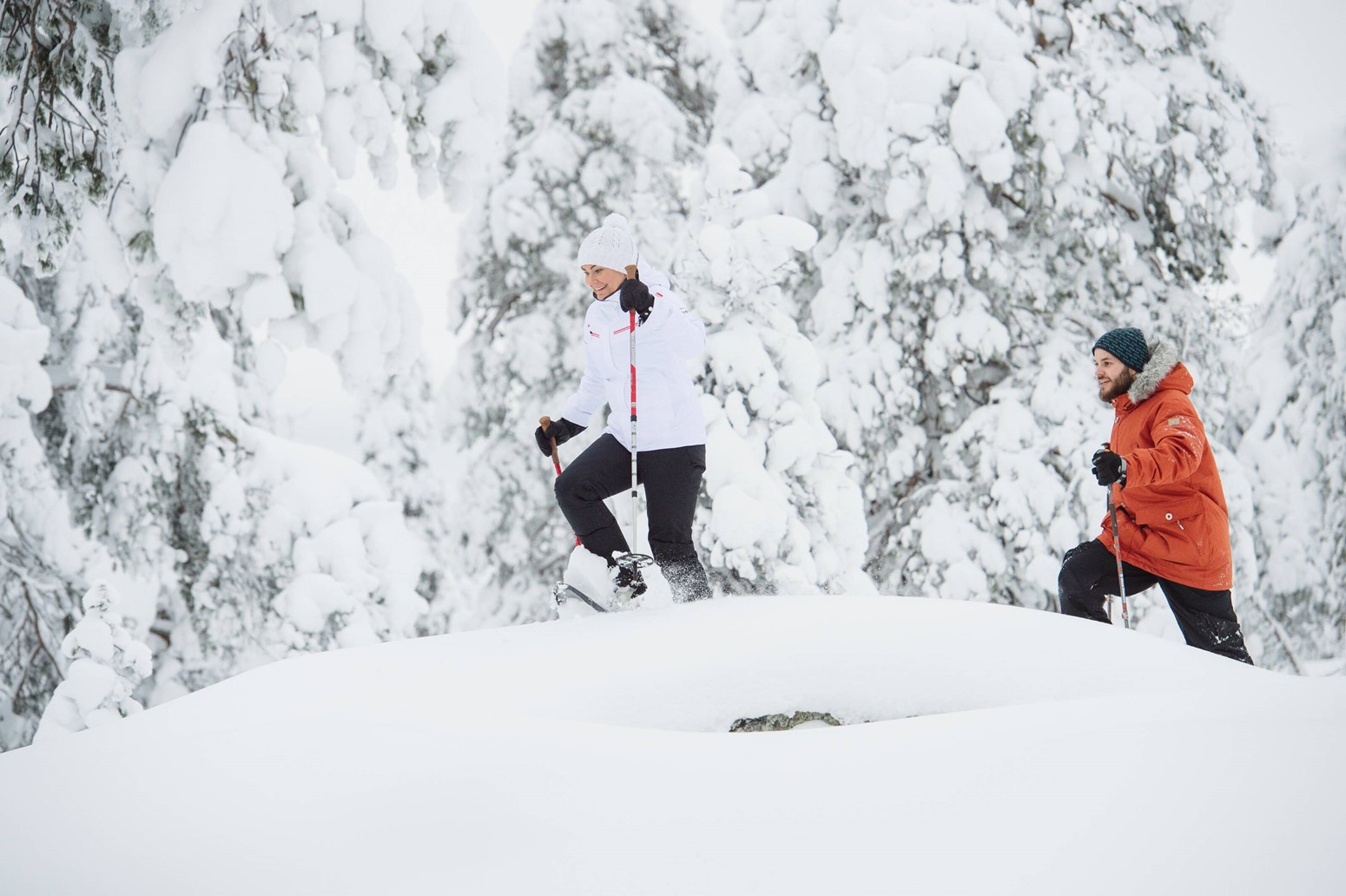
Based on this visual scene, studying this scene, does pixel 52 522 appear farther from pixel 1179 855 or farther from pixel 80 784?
pixel 1179 855

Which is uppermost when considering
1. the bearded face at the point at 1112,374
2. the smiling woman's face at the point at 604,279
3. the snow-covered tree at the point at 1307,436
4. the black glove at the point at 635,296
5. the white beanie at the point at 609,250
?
the white beanie at the point at 609,250

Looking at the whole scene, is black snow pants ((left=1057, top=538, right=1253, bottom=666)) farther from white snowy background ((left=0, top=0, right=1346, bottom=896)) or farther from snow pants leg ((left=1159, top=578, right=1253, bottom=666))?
white snowy background ((left=0, top=0, right=1346, bottom=896))

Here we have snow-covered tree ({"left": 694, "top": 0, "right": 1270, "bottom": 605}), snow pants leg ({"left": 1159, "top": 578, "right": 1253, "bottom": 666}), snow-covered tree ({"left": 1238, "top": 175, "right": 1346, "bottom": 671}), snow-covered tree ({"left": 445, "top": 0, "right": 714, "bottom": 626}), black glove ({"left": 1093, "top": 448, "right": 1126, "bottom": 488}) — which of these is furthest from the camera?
snow-covered tree ({"left": 445, "top": 0, "right": 714, "bottom": 626})

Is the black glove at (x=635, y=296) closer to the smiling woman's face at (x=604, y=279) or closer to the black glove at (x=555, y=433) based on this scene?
A: the smiling woman's face at (x=604, y=279)

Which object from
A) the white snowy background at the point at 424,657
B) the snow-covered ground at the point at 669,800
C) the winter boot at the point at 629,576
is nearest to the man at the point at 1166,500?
the white snowy background at the point at 424,657

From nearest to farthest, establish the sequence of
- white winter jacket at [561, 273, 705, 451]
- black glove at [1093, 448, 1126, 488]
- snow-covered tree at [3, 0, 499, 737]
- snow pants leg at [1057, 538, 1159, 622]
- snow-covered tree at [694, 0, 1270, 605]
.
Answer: snow-covered tree at [3, 0, 499, 737], black glove at [1093, 448, 1126, 488], white winter jacket at [561, 273, 705, 451], snow pants leg at [1057, 538, 1159, 622], snow-covered tree at [694, 0, 1270, 605]

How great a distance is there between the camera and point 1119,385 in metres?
4.57

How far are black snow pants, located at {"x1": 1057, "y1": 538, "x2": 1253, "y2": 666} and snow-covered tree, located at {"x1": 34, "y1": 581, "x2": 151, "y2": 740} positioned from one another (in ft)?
17.2

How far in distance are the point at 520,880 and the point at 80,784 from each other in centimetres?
135

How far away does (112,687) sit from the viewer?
16.9 feet

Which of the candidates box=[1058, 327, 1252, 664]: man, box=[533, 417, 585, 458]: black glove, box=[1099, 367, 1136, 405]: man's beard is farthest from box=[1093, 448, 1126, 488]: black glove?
box=[533, 417, 585, 458]: black glove

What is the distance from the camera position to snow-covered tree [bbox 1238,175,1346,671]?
11.4m

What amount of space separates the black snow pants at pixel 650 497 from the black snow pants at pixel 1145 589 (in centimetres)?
197

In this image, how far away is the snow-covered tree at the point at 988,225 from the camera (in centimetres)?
885
